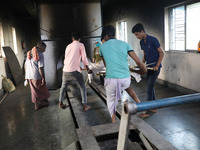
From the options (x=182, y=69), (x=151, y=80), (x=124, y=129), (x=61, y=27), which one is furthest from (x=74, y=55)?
(x=124, y=129)

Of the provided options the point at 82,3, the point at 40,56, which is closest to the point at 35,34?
the point at 82,3

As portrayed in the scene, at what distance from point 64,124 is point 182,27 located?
4.53 metres

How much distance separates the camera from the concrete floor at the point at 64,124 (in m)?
3.73

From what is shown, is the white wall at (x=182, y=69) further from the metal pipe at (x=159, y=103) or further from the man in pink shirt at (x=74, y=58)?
the metal pipe at (x=159, y=103)

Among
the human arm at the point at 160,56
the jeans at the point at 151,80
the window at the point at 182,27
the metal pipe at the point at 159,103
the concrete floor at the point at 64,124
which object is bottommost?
the concrete floor at the point at 64,124

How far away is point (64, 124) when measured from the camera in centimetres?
464

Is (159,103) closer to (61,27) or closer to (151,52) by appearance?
(151,52)

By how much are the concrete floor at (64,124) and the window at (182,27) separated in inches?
61.1

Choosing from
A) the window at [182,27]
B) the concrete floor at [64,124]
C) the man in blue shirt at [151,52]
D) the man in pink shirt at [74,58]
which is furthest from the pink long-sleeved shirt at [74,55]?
the window at [182,27]

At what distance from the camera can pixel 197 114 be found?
459cm

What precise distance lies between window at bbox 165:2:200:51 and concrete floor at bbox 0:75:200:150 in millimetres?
Result: 1551

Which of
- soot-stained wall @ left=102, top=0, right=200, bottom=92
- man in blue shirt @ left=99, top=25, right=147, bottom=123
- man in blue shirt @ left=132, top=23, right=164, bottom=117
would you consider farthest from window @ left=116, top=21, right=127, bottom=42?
man in blue shirt @ left=99, top=25, right=147, bottom=123

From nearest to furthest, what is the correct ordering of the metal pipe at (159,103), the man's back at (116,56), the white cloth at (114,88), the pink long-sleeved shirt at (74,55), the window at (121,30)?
the metal pipe at (159,103) < the man's back at (116,56) < the white cloth at (114,88) < the pink long-sleeved shirt at (74,55) < the window at (121,30)

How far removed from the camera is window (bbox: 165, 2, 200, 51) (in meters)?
5.80
